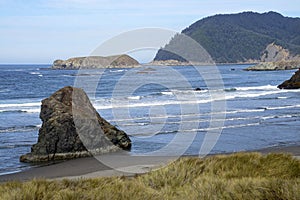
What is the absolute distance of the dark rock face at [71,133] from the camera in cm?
1482

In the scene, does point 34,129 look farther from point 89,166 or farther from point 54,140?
point 89,166

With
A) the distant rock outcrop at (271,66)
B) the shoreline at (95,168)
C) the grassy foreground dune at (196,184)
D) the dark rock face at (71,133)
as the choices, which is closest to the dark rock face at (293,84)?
the shoreline at (95,168)

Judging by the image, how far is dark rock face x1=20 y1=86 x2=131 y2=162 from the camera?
14820 mm

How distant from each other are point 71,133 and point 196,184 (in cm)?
886

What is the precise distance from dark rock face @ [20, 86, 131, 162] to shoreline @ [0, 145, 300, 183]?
0.58 meters

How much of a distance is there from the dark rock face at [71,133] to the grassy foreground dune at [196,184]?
7.05m

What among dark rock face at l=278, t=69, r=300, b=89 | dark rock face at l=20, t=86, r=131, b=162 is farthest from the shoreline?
dark rock face at l=278, t=69, r=300, b=89

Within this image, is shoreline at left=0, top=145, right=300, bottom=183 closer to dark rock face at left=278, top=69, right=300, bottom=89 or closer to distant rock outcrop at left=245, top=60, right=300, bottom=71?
dark rock face at left=278, top=69, right=300, bottom=89

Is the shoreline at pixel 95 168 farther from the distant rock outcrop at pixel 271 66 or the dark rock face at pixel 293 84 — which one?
the distant rock outcrop at pixel 271 66

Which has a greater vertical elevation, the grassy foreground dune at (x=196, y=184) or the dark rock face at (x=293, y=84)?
the grassy foreground dune at (x=196, y=184)

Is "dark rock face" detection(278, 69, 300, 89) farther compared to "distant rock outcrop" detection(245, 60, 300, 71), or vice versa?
"distant rock outcrop" detection(245, 60, 300, 71)

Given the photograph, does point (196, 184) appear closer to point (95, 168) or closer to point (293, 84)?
point (95, 168)

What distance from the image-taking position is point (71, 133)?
15242 mm

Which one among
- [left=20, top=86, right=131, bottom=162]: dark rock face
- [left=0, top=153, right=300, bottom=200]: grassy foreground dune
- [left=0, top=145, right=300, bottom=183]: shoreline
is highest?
[left=0, top=153, right=300, bottom=200]: grassy foreground dune
